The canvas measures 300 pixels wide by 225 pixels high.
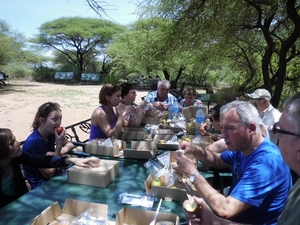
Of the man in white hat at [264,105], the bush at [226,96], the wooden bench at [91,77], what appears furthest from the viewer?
the wooden bench at [91,77]

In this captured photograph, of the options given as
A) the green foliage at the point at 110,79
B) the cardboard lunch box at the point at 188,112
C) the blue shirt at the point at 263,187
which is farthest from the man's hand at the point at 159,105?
the green foliage at the point at 110,79

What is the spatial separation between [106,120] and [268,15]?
215 inches

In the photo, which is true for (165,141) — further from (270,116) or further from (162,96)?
A: (162,96)

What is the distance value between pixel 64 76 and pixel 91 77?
354 centimetres

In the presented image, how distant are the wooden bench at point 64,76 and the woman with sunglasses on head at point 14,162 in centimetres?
3034

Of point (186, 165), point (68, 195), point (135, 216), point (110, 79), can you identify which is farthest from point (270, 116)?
point (110, 79)

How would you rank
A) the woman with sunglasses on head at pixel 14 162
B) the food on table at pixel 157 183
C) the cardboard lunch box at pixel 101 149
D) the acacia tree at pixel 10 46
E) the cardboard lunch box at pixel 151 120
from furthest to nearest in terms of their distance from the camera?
the acacia tree at pixel 10 46 < the cardboard lunch box at pixel 151 120 < the cardboard lunch box at pixel 101 149 < the woman with sunglasses on head at pixel 14 162 < the food on table at pixel 157 183

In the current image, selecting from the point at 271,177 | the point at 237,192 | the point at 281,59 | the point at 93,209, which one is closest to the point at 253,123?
the point at 271,177

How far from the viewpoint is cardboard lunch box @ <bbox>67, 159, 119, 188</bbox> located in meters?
1.94

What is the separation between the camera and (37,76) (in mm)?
33312

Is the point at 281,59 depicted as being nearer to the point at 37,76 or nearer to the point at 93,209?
the point at 93,209

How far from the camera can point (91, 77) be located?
1203 inches

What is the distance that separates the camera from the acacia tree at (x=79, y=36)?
32.0 metres

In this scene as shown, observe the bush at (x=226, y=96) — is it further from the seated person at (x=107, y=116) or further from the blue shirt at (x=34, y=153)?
the blue shirt at (x=34, y=153)
